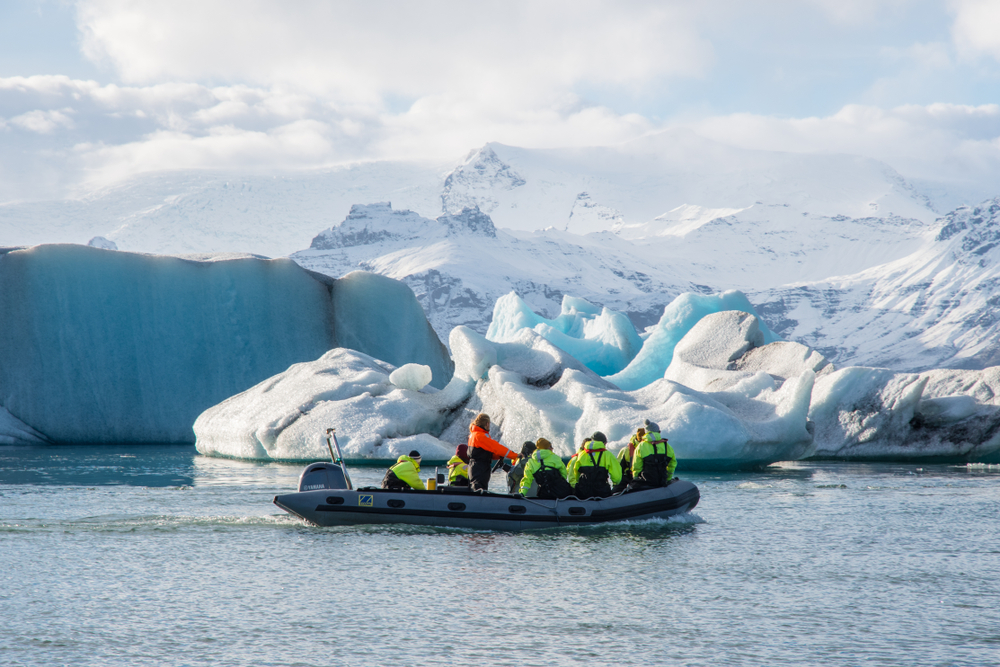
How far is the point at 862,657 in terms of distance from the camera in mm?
6234

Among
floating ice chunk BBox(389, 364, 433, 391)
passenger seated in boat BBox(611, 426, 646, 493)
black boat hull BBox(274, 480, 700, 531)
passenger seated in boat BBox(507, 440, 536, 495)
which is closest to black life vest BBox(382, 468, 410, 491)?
black boat hull BBox(274, 480, 700, 531)

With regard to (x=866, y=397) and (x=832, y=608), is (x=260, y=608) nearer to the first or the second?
(x=832, y=608)

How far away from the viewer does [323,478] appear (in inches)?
453

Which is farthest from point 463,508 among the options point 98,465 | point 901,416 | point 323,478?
point 901,416

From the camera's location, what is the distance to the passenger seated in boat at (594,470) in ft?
36.7

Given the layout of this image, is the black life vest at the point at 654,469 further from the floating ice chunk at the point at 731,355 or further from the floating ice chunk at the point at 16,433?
the floating ice chunk at the point at 16,433

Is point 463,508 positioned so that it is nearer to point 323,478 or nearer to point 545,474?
point 545,474

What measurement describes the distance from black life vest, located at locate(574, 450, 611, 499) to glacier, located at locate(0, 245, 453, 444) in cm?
1817

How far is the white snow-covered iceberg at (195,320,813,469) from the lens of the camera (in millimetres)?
17312

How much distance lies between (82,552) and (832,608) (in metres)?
7.08

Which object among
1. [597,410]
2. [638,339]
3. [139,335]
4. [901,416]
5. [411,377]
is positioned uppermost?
[638,339]

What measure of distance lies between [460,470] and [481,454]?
413 mm

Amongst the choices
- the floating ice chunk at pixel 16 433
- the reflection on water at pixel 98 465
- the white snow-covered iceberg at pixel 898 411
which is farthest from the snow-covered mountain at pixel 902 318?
the floating ice chunk at pixel 16 433

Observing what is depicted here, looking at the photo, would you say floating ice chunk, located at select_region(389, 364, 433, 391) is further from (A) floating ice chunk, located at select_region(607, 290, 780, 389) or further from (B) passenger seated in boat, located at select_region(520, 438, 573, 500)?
(A) floating ice chunk, located at select_region(607, 290, 780, 389)
